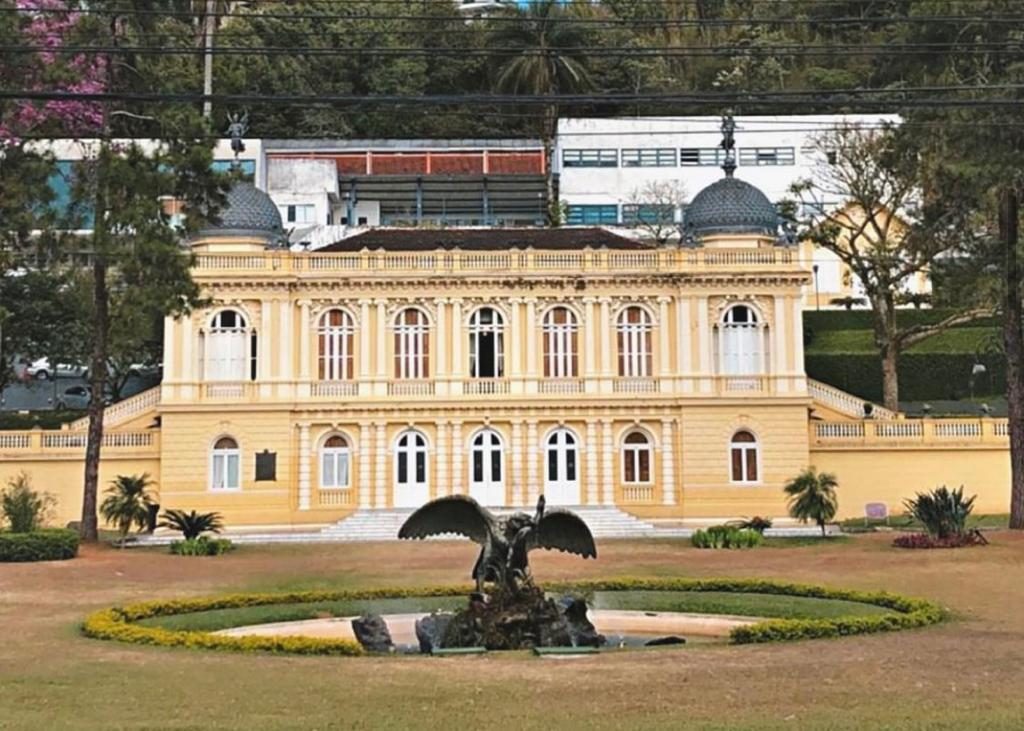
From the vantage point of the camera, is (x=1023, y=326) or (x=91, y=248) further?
(x=1023, y=326)

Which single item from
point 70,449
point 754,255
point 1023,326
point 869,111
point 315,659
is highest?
point 869,111

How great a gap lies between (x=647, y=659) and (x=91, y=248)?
72.3 feet

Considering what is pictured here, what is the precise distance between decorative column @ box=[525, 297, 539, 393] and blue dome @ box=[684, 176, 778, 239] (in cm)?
620

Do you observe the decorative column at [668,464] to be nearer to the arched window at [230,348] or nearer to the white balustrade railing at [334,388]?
the white balustrade railing at [334,388]

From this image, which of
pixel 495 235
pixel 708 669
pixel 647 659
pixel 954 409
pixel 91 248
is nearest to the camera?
pixel 708 669

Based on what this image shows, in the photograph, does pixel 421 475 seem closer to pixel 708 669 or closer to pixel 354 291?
pixel 354 291

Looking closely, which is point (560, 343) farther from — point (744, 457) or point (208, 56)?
point (208, 56)

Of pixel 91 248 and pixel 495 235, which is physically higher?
pixel 495 235

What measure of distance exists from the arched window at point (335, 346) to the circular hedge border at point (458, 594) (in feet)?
64.4

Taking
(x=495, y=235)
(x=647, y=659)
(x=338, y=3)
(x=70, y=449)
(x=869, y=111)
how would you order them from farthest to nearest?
(x=338, y=3) → (x=869, y=111) → (x=495, y=235) → (x=70, y=449) → (x=647, y=659)

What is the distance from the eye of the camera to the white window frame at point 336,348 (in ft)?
138

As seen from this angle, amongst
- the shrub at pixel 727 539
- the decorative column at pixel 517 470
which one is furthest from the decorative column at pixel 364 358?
the shrub at pixel 727 539

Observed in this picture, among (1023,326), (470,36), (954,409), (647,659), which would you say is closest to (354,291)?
(1023,326)

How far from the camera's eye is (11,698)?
40.3 feet
